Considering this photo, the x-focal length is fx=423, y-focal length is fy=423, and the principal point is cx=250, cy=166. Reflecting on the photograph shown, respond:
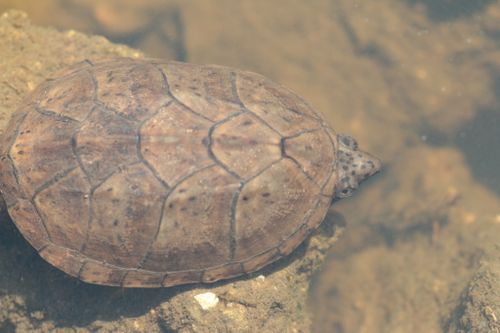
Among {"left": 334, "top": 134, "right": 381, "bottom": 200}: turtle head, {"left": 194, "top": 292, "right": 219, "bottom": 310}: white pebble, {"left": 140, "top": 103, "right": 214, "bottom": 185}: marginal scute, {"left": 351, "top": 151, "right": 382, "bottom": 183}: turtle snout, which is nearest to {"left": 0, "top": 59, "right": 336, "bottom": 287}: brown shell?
{"left": 140, "top": 103, "right": 214, "bottom": 185}: marginal scute

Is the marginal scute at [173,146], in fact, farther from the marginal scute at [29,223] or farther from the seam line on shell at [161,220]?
the marginal scute at [29,223]

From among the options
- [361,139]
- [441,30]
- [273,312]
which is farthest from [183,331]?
[441,30]

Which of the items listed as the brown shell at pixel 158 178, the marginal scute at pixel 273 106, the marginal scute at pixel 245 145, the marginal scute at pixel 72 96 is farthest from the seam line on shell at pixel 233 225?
the marginal scute at pixel 72 96

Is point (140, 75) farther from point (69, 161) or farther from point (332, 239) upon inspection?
point (332, 239)

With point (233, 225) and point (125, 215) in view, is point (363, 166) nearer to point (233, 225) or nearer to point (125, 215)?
point (233, 225)

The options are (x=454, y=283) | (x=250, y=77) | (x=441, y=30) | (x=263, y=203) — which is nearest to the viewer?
(x=263, y=203)

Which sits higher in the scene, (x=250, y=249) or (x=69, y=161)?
(x=69, y=161)
